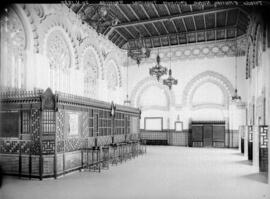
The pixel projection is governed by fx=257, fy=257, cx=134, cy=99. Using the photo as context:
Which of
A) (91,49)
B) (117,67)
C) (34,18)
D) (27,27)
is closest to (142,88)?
(117,67)

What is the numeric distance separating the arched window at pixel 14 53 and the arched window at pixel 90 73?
4475 mm

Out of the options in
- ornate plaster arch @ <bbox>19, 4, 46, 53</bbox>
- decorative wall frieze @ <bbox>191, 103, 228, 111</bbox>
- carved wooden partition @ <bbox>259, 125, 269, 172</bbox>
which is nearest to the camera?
carved wooden partition @ <bbox>259, 125, 269, 172</bbox>

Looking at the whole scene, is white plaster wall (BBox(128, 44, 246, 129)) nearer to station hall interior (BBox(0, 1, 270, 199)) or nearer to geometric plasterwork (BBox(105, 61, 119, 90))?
station hall interior (BBox(0, 1, 270, 199))

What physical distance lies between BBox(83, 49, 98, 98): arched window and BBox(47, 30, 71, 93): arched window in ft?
5.29

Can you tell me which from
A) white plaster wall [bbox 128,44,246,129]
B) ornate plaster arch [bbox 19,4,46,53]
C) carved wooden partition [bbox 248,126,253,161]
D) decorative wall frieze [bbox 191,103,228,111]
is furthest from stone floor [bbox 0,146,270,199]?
white plaster wall [bbox 128,44,246,129]

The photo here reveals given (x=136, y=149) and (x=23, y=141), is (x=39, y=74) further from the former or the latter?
(x=136, y=149)

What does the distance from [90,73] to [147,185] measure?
31.5 ft

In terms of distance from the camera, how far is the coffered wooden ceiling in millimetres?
13145

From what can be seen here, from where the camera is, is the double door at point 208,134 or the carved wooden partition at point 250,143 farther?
the double door at point 208,134

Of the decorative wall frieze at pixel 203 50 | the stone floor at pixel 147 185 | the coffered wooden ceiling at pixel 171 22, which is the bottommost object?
the stone floor at pixel 147 185

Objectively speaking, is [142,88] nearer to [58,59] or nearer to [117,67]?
[117,67]

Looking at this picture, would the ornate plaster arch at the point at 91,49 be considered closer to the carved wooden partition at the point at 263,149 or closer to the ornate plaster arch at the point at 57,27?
the ornate plaster arch at the point at 57,27

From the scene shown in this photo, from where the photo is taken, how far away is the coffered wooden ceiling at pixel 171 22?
43.1ft

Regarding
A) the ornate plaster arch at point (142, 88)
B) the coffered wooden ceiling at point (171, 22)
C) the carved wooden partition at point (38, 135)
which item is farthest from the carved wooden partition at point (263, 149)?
the ornate plaster arch at point (142, 88)
